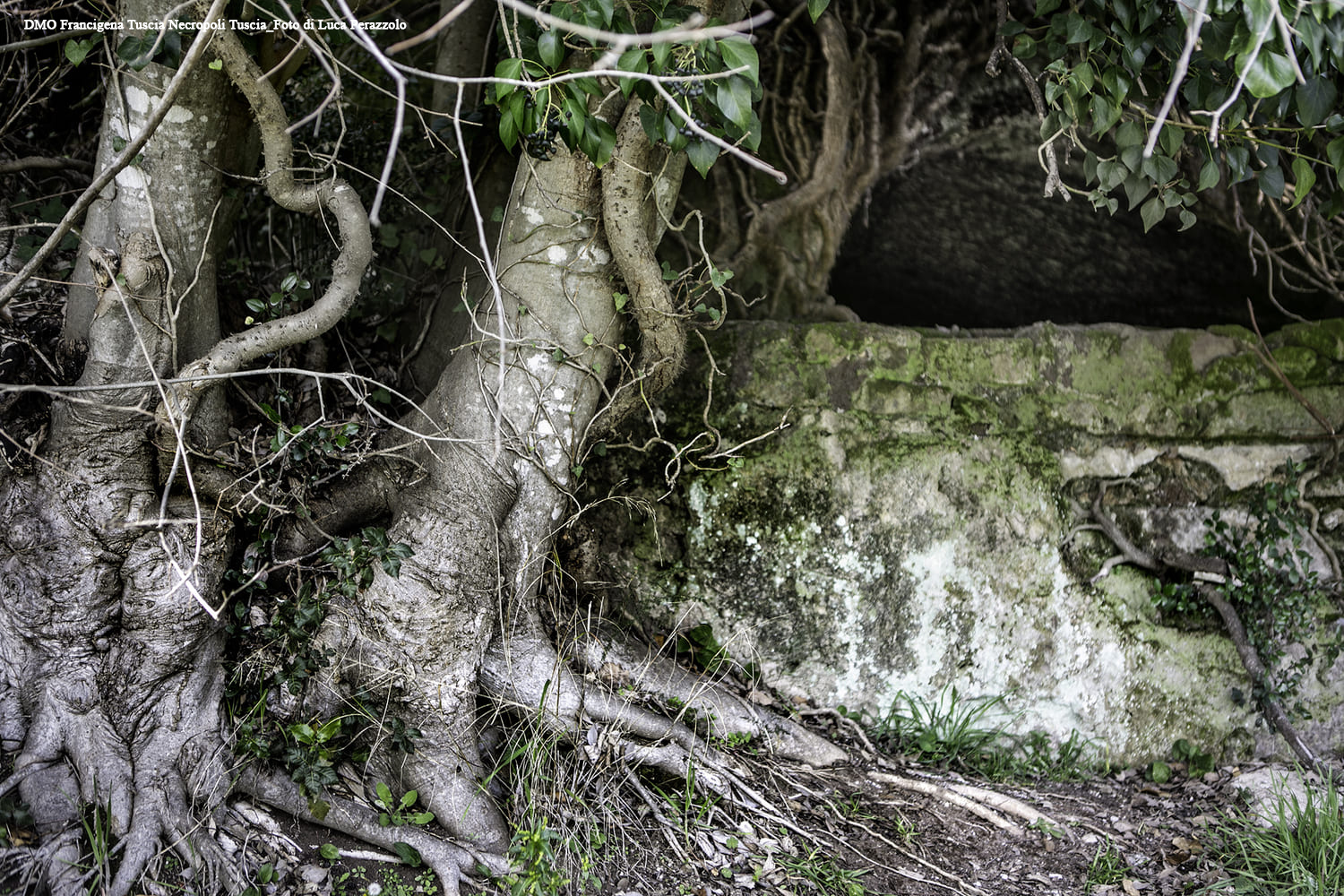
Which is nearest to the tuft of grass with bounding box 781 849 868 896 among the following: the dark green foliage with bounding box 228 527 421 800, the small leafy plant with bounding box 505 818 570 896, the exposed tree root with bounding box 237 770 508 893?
the small leafy plant with bounding box 505 818 570 896

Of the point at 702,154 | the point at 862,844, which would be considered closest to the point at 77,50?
the point at 702,154

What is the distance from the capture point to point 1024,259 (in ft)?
15.1

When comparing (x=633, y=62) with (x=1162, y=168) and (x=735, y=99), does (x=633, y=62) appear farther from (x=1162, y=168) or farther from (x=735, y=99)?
(x=1162, y=168)

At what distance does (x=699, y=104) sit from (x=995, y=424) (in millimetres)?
1524

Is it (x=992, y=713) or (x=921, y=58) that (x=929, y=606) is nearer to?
(x=992, y=713)

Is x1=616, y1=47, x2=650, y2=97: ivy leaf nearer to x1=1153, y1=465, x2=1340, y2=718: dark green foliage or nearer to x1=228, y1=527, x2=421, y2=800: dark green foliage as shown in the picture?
x1=228, y1=527, x2=421, y2=800: dark green foliage

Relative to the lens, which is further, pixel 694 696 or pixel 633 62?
pixel 694 696

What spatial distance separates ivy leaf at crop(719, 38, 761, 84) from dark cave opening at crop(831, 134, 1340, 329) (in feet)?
8.32

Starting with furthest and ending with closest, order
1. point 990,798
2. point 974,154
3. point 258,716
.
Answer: point 974,154 → point 990,798 → point 258,716

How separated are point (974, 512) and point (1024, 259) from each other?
2.27 metres

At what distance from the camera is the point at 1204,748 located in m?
2.84

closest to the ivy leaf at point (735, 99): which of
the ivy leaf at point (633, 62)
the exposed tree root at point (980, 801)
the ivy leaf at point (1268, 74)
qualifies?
the ivy leaf at point (633, 62)

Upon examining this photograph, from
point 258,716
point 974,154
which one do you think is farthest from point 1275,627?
point 258,716

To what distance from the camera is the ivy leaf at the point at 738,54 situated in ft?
5.16
